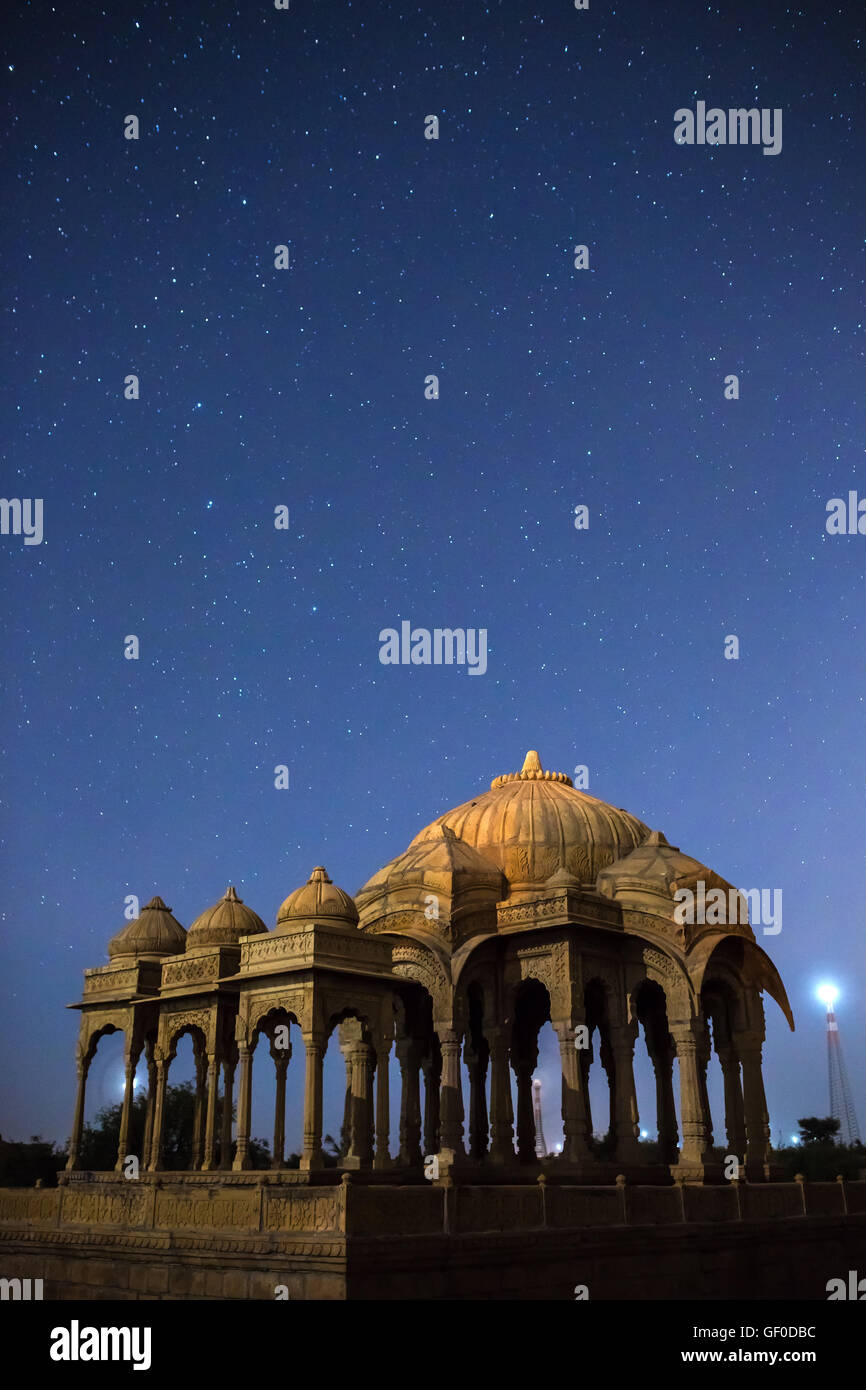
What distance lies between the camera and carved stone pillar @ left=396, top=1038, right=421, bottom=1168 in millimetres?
26266

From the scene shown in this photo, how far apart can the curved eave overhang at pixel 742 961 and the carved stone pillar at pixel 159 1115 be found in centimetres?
1024

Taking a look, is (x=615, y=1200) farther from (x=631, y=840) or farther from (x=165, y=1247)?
(x=631, y=840)

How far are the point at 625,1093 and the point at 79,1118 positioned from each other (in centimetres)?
1073

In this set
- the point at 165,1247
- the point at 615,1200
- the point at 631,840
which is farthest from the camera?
the point at 631,840

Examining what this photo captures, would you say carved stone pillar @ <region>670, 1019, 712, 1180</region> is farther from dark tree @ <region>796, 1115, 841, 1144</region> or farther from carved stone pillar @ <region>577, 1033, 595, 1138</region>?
dark tree @ <region>796, 1115, 841, 1144</region>

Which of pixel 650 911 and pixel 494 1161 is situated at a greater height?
pixel 650 911

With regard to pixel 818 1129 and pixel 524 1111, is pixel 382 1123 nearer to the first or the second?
pixel 524 1111

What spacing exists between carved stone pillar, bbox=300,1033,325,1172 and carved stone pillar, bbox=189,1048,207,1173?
644 centimetres

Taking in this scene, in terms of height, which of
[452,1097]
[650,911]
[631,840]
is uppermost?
[631,840]

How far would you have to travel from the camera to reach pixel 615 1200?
664 inches

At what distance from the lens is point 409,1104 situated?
1066 inches
